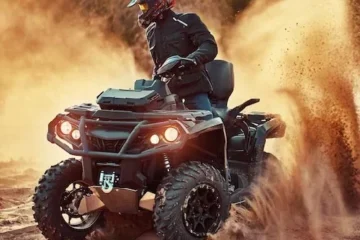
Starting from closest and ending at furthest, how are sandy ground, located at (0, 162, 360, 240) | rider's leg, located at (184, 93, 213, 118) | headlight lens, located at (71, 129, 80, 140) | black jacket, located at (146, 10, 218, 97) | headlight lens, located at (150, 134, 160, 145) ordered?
headlight lens, located at (150, 134, 160, 145)
headlight lens, located at (71, 129, 80, 140)
black jacket, located at (146, 10, 218, 97)
rider's leg, located at (184, 93, 213, 118)
sandy ground, located at (0, 162, 360, 240)

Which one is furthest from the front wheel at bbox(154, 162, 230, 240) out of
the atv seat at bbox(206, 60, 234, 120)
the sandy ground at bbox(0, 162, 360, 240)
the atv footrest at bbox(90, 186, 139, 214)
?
the atv seat at bbox(206, 60, 234, 120)

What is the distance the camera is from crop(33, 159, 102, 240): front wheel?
237 inches

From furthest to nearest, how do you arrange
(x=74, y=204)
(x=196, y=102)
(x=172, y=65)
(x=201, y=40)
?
(x=196, y=102) → (x=201, y=40) → (x=74, y=204) → (x=172, y=65)

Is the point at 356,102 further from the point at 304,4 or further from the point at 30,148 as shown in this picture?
the point at 30,148

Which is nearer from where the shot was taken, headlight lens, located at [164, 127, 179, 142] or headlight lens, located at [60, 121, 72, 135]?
headlight lens, located at [164, 127, 179, 142]

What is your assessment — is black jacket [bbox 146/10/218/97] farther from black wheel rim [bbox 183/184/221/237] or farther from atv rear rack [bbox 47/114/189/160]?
black wheel rim [bbox 183/184/221/237]

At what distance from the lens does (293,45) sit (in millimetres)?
12836

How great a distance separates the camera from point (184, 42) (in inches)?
258

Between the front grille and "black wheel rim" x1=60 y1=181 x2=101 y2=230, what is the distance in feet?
2.07

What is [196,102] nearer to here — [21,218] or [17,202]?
[21,218]

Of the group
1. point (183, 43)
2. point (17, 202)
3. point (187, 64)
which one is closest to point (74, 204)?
point (187, 64)

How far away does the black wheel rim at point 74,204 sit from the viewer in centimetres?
617

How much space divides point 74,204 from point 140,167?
900 mm

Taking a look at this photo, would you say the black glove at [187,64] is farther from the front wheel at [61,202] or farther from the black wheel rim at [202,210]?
the front wheel at [61,202]
